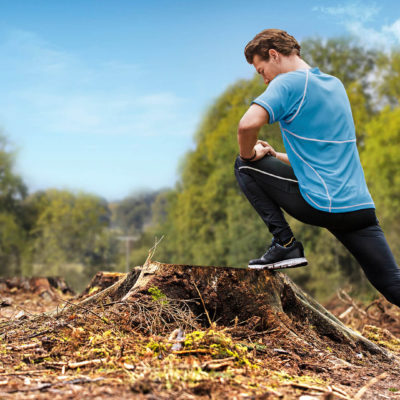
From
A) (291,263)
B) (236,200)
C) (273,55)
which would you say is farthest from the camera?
(236,200)

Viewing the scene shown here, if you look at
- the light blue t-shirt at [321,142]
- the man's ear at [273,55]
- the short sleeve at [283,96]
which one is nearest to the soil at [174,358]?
the light blue t-shirt at [321,142]

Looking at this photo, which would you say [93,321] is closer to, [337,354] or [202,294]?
[202,294]

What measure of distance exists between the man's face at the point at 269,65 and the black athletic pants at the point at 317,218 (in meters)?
0.64

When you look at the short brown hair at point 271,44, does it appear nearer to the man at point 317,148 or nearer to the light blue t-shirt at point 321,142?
the man at point 317,148

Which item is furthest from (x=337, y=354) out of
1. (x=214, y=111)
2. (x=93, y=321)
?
(x=214, y=111)

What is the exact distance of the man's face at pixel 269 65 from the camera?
3.72 meters

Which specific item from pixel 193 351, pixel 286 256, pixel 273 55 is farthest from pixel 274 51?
pixel 193 351

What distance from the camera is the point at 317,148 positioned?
11.9ft

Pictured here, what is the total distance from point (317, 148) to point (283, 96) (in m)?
0.47

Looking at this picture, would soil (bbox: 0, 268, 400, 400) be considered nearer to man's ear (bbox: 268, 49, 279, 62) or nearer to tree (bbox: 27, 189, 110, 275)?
man's ear (bbox: 268, 49, 279, 62)

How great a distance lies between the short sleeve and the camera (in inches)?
134

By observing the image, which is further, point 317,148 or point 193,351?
point 317,148

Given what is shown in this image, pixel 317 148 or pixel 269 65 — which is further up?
pixel 269 65

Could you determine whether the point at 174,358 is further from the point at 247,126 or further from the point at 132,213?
the point at 132,213
